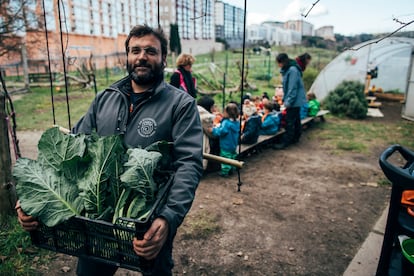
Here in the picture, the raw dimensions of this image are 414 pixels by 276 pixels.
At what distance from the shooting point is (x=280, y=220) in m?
3.97

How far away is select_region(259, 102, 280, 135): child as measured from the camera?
696 centimetres

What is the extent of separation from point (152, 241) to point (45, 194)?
2.03 feet

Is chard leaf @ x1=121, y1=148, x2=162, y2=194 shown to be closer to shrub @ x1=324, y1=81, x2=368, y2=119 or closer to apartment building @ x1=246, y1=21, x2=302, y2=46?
shrub @ x1=324, y1=81, x2=368, y2=119

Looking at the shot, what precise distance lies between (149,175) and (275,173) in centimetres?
435

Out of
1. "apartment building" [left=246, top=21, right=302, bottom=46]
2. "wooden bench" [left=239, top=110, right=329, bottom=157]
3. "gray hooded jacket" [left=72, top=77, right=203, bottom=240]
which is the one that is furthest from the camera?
"apartment building" [left=246, top=21, right=302, bottom=46]

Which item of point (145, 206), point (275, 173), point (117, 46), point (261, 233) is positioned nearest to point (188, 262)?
point (261, 233)

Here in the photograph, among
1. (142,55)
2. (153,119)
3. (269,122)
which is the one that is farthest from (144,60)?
(269,122)

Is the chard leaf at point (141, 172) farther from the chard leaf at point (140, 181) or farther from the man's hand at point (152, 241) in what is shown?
the man's hand at point (152, 241)

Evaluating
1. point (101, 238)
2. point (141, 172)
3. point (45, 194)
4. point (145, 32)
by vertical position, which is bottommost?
point (101, 238)

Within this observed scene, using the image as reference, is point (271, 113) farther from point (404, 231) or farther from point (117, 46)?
point (117, 46)

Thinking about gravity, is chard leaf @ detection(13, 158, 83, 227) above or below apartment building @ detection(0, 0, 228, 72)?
below

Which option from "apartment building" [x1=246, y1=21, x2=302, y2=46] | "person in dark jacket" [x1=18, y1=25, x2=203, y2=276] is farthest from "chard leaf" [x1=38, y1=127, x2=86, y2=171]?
"apartment building" [x1=246, y1=21, x2=302, y2=46]

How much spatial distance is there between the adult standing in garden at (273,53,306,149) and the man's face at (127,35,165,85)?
5.18m

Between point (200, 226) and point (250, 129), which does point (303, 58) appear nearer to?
point (250, 129)
